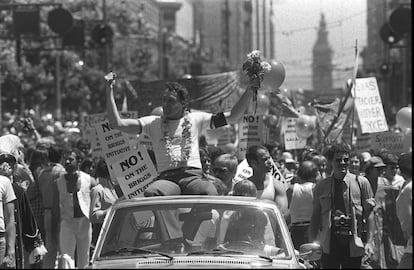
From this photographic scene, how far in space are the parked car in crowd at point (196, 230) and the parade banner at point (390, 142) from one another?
9.03m

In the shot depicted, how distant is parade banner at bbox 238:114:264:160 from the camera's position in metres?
16.0

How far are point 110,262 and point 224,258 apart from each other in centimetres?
74

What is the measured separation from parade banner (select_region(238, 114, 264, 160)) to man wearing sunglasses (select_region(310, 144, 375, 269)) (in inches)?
253

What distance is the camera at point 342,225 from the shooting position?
9.15 m

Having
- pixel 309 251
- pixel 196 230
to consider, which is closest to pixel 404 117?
pixel 309 251

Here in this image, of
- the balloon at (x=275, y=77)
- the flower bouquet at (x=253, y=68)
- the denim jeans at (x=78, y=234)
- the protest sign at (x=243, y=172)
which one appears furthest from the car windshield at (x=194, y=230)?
the balloon at (x=275, y=77)

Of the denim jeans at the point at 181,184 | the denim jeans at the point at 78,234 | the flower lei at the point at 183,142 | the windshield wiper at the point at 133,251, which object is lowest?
the denim jeans at the point at 78,234

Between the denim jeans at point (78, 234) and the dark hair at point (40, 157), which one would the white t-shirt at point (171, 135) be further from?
the dark hair at point (40, 157)

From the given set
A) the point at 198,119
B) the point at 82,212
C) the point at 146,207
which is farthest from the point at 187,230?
the point at 82,212

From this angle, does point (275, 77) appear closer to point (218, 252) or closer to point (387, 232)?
point (387, 232)

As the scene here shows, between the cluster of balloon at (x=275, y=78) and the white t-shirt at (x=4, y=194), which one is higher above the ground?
the cluster of balloon at (x=275, y=78)

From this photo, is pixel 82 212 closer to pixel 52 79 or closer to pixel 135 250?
pixel 135 250

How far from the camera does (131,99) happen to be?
2125 cm

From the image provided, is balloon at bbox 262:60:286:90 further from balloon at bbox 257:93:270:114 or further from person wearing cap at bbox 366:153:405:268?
person wearing cap at bbox 366:153:405:268
